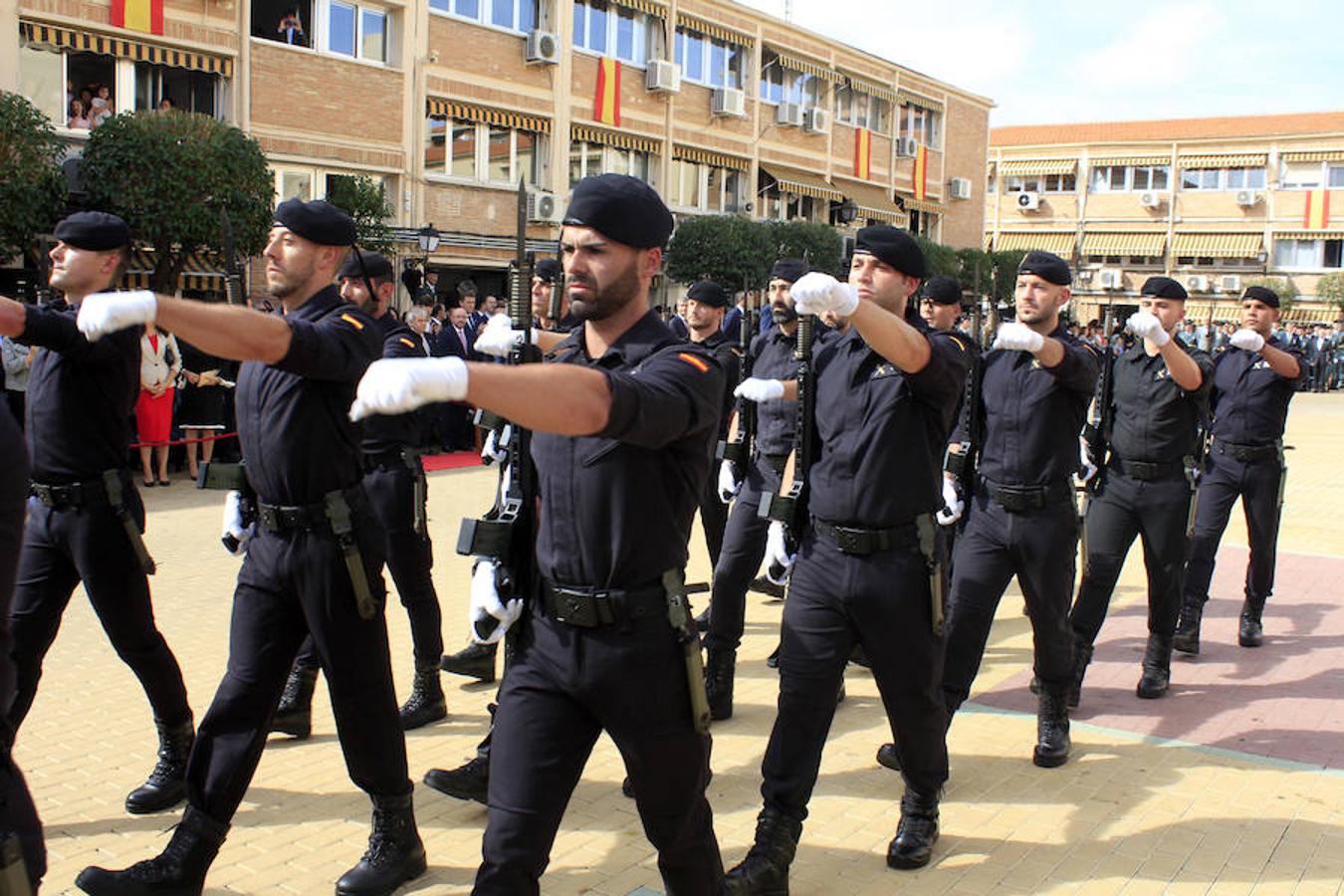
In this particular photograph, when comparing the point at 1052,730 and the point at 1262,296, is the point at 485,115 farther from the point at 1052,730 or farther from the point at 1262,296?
the point at 1052,730

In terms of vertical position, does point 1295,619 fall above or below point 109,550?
below

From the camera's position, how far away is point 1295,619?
8438 millimetres


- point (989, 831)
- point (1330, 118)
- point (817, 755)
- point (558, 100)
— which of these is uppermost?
point (1330, 118)

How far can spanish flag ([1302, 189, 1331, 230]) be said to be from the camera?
51094 millimetres

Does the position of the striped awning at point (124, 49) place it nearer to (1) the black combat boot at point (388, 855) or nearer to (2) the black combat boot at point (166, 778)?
(2) the black combat boot at point (166, 778)

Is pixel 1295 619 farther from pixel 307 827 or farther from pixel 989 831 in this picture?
pixel 307 827

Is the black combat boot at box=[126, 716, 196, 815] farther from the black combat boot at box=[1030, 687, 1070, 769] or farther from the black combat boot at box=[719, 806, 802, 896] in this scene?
the black combat boot at box=[1030, 687, 1070, 769]

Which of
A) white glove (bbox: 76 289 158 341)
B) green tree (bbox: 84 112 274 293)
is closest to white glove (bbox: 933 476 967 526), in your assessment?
white glove (bbox: 76 289 158 341)

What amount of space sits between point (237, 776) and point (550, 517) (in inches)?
59.5

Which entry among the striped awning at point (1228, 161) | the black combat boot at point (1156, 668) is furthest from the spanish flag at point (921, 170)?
the black combat boot at point (1156, 668)

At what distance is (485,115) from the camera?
2511cm

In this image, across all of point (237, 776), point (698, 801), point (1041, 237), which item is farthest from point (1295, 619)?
point (1041, 237)

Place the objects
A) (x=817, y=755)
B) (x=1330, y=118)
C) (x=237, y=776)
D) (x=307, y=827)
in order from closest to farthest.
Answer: (x=237, y=776)
(x=817, y=755)
(x=307, y=827)
(x=1330, y=118)

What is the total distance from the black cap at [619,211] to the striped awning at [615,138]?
82.0ft
